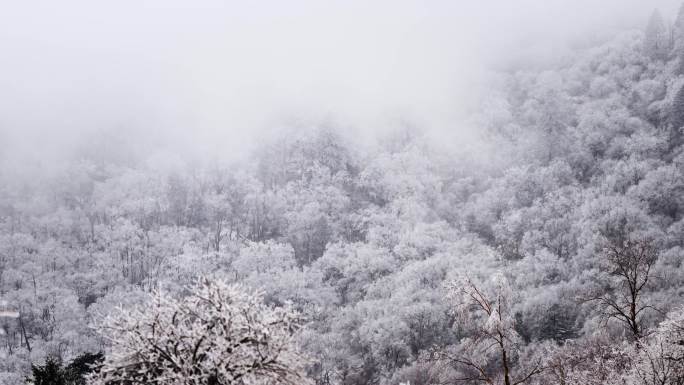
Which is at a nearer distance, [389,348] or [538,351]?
[538,351]

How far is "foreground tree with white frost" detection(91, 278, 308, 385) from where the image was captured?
13.6 meters

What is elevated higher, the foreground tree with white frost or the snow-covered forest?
the foreground tree with white frost

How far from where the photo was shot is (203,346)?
1409 centimetres

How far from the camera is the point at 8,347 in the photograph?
140 metres

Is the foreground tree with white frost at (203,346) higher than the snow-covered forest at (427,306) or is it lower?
higher

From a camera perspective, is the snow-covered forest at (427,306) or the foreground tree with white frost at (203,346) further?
the snow-covered forest at (427,306)

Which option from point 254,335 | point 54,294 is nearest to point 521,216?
point 54,294

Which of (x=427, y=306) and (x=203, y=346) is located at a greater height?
(x=203, y=346)

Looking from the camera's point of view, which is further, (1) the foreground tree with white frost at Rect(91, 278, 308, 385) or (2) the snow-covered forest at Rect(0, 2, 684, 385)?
(2) the snow-covered forest at Rect(0, 2, 684, 385)

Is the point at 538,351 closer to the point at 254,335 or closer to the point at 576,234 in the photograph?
the point at 576,234

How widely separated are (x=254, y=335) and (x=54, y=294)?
182 metres

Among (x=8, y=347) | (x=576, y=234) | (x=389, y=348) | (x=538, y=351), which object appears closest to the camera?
(x=538, y=351)

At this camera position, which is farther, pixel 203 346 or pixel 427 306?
pixel 427 306

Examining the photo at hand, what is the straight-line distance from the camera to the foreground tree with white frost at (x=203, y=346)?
13570mm
